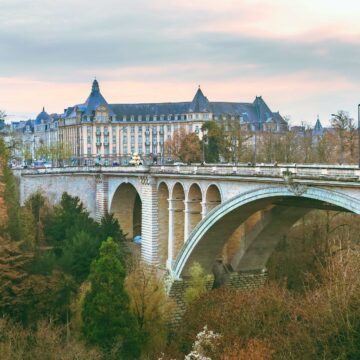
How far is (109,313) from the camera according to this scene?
33.3m

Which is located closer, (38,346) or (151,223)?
(38,346)

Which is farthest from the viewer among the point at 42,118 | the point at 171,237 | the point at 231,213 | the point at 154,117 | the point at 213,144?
the point at 42,118

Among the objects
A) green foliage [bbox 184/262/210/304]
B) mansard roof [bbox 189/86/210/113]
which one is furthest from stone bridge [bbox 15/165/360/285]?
mansard roof [bbox 189/86/210/113]

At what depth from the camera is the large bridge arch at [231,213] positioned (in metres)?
28.5

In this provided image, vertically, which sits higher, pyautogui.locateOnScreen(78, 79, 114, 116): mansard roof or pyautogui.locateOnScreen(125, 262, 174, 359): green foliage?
pyautogui.locateOnScreen(78, 79, 114, 116): mansard roof

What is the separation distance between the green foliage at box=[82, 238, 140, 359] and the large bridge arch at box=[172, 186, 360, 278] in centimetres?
673

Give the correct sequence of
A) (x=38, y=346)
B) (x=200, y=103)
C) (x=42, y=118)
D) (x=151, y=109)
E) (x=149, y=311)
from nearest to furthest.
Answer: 1. (x=38, y=346)
2. (x=149, y=311)
3. (x=200, y=103)
4. (x=151, y=109)
5. (x=42, y=118)

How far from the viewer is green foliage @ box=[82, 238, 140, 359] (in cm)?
3325

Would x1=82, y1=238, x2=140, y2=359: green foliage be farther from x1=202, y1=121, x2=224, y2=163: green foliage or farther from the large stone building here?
the large stone building

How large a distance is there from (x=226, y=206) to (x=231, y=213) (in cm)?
83

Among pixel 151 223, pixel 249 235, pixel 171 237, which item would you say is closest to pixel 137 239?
pixel 151 223

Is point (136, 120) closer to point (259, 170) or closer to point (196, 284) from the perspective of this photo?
point (196, 284)

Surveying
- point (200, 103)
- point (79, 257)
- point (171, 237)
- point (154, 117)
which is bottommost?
point (79, 257)

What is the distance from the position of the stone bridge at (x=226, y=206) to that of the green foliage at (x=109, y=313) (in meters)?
7.09
